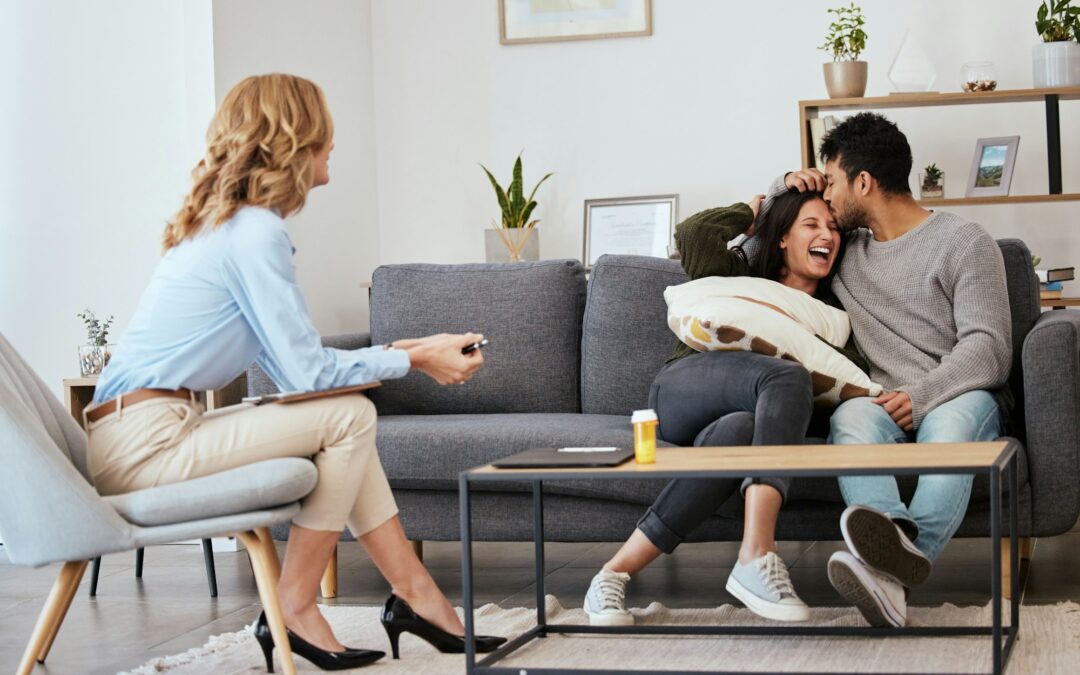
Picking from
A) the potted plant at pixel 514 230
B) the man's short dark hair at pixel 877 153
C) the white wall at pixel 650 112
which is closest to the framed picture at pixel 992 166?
the white wall at pixel 650 112

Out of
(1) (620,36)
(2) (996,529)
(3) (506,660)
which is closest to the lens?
(2) (996,529)

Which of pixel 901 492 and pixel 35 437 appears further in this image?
pixel 901 492

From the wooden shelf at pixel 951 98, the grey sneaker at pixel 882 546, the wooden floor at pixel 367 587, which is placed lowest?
the wooden floor at pixel 367 587

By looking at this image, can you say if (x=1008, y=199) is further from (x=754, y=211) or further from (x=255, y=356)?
(x=255, y=356)

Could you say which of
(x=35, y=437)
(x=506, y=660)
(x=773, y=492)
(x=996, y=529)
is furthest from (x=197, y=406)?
(x=996, y=529)

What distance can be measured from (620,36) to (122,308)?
220cm

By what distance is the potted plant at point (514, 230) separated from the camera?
195 inches

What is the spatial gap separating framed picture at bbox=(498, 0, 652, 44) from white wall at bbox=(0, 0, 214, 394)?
1.48 m

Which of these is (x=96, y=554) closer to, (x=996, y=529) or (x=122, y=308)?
(x=996, y=529)

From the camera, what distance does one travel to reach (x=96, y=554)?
81.0 inches

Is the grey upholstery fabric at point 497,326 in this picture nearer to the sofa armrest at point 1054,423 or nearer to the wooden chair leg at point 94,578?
the wooden chair leg at point 94,578

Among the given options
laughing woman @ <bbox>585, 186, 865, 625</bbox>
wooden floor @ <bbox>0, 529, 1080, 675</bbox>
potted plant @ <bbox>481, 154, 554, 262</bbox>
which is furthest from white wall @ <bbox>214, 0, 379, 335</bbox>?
laughing woman @ <bbox>585, 186, 865, 625</bbox>

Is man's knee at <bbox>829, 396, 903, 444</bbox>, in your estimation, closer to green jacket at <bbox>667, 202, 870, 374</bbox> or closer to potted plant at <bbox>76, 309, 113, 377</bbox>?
green jacket at <bbox>667, 202, 870, 374</bbox>

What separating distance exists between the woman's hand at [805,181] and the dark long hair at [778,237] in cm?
1
